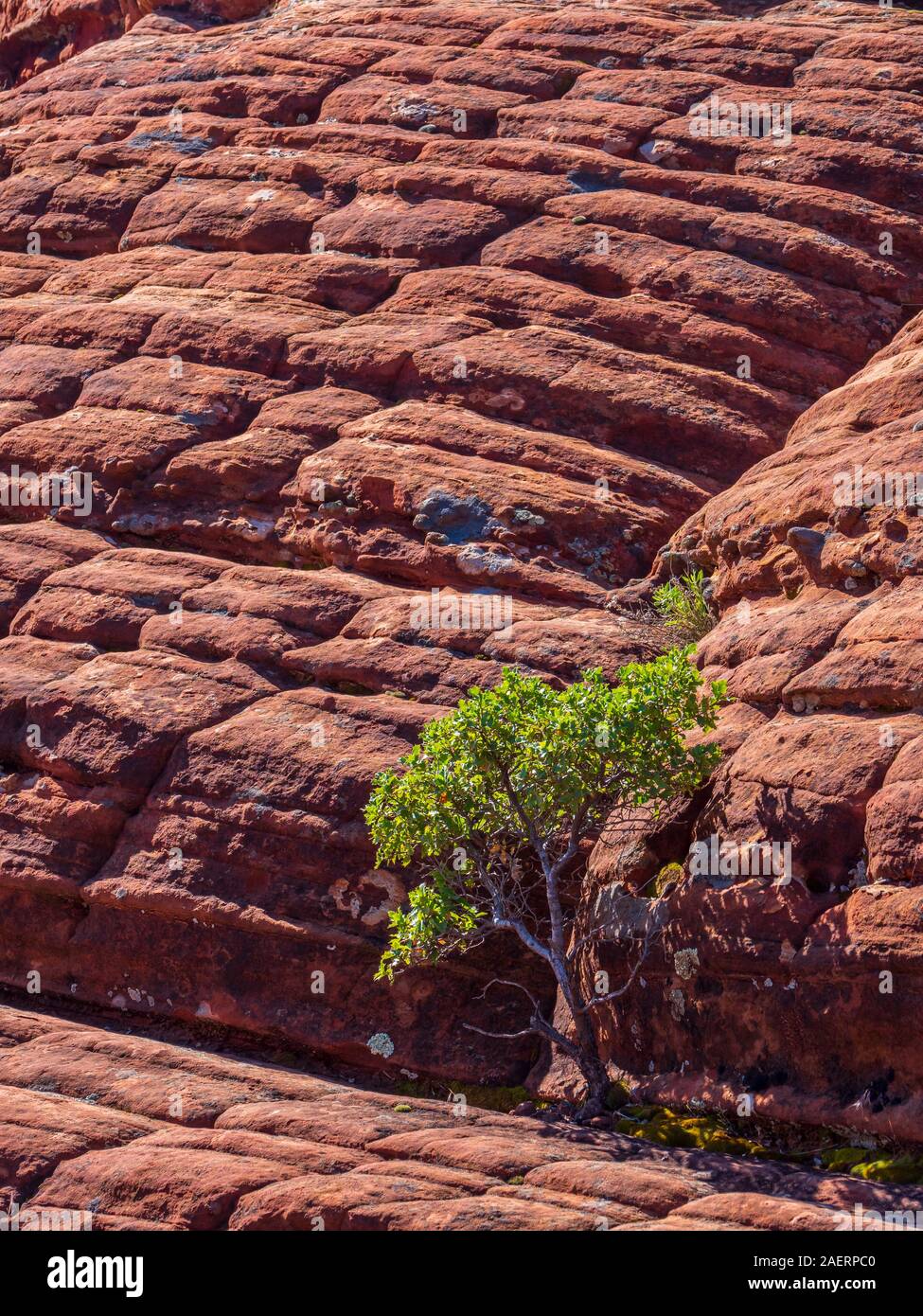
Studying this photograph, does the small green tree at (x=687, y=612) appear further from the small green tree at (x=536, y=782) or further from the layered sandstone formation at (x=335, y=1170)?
the layered sandstone formation at (x=335, y=1170)

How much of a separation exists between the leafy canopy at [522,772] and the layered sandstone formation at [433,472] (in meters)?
0.76

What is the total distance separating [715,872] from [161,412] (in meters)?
11.3

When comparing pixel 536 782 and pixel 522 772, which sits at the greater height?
pixel 522 772

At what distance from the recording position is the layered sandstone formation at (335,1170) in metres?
9.55

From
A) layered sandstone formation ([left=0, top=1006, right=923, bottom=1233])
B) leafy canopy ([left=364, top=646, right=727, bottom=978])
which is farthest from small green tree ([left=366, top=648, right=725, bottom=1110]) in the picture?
layered sandstone formation ([left=0, top=1006, right=923, bottom=1233])

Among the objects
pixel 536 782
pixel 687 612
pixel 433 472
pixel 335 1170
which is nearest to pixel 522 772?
pixel 536 782

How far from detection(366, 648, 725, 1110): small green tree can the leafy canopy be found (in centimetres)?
1

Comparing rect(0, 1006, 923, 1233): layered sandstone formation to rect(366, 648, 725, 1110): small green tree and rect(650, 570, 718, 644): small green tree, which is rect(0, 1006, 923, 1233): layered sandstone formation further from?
rect(650, 570, 718, 644): small green tree

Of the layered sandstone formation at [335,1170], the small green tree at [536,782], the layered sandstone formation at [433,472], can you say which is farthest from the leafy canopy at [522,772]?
the layered sandstone formation at [335,1170]

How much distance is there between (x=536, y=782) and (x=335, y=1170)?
3644 mm

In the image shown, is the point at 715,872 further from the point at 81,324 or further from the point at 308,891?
the point at 81,324

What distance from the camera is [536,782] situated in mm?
12234

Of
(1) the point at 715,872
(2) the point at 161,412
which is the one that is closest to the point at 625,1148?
(1) the point at 715,872

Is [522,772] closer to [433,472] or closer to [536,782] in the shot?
[536,782]
